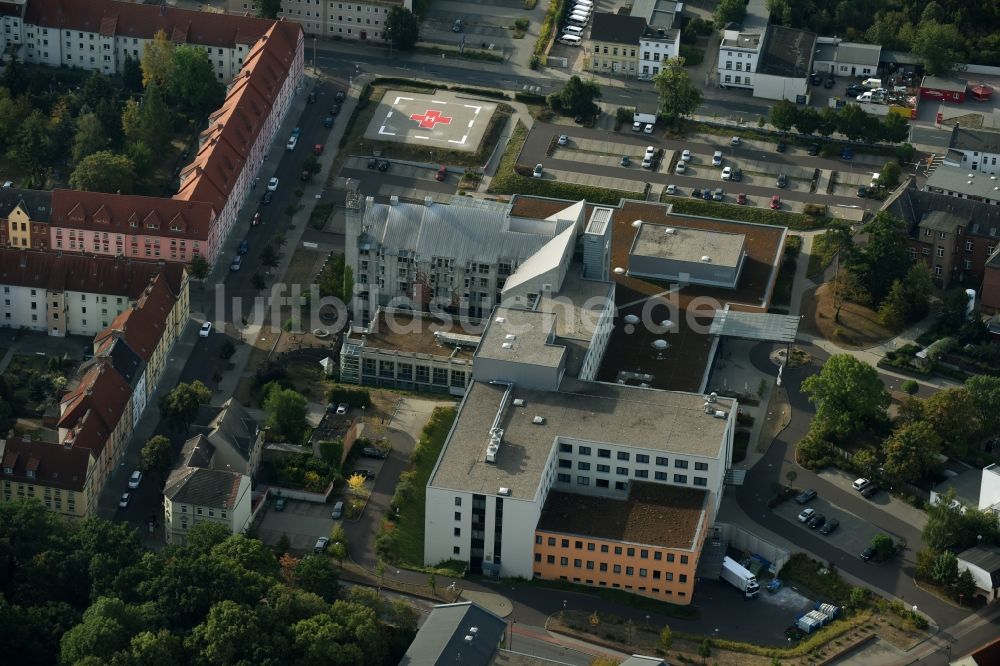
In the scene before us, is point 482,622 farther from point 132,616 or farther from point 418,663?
point 132,616

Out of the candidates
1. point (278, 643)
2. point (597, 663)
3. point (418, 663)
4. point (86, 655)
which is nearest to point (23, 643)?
point (86, 655)

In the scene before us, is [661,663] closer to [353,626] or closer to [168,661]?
[353,626]

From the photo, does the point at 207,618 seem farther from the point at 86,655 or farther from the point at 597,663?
the point at 597,663

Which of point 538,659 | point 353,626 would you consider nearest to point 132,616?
point 353,626

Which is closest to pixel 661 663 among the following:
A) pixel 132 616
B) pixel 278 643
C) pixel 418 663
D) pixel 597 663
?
pixel 597 663
